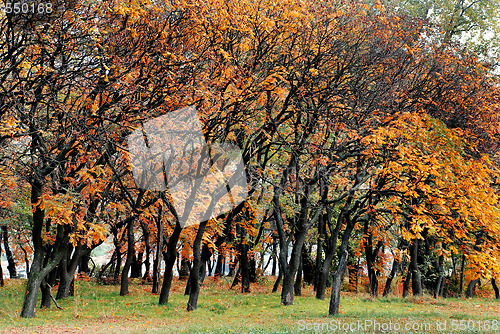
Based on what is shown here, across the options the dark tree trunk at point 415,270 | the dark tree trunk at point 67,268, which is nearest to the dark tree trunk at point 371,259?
the dark tree trunk at point 415,270

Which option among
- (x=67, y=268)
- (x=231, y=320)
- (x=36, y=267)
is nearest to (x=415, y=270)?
(x=231, y=320)

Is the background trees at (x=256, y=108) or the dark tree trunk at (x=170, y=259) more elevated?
the background trees at (x=256, y=108)

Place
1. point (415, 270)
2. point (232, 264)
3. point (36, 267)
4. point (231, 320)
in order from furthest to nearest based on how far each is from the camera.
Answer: point (232, 264)
point (415, 270)
point (36, 267)
point (231, 320)

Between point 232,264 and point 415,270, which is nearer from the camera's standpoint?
point 415,270

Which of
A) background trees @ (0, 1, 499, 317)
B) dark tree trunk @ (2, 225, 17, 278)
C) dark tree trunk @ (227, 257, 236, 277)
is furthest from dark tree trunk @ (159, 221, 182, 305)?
dark tree trunk @ (227, 257, 236, 277)

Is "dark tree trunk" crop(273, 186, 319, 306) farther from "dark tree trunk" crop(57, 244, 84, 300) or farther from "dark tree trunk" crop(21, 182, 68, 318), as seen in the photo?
"dark tree trunk" crop(21, 182, 68, 318)

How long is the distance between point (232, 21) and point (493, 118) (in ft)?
36.7

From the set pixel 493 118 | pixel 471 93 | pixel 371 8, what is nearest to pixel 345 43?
pixel 371 8

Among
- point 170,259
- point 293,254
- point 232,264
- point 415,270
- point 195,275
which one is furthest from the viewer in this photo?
point 232,264

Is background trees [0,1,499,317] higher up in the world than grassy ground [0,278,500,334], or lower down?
higher up

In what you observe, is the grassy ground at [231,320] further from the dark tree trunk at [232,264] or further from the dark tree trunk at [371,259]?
the dark tree trunk at [232,264]

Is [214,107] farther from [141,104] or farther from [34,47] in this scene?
[34,47]

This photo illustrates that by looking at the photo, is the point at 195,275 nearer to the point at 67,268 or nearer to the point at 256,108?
the point at 67,268

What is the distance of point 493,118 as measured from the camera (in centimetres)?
1625
